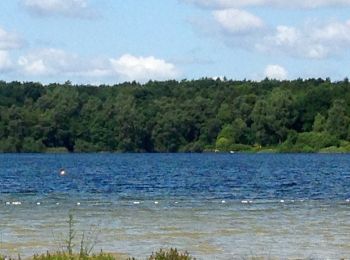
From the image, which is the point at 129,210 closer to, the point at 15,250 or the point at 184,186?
the point at 15,250

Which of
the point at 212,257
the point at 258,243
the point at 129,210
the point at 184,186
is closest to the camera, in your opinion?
the point at 212,257

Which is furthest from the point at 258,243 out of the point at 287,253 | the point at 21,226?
the point at 21,226

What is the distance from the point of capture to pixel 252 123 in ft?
634

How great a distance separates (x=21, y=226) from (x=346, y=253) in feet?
43.8

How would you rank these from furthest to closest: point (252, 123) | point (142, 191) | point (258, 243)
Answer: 1. point (252, 123)
2. point (142, 191)
3. point (258, 243)

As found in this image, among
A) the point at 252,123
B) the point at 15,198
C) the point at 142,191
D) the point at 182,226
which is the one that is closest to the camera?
the point at 182,226

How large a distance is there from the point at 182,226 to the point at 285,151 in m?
161

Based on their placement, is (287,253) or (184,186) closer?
(287,253)

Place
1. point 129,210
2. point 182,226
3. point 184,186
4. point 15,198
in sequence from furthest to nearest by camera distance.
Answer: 1. point 184,186
2. point 15,198
3. point 129,210
4. point 182,226

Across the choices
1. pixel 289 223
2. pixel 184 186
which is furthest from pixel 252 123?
pixel 289 223

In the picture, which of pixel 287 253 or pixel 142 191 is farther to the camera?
pixel 142 191

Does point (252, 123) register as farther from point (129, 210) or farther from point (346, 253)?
point (346, 253)

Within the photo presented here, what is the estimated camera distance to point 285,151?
19425 cm

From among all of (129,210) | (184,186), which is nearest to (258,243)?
(129,210)
